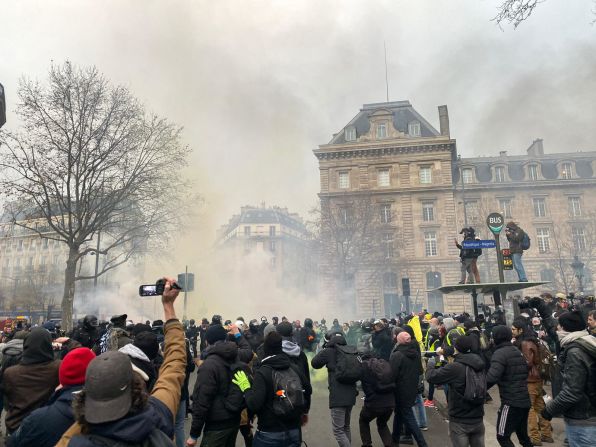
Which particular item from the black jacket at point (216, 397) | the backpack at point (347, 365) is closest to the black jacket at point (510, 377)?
the backpack at point (347, 365)

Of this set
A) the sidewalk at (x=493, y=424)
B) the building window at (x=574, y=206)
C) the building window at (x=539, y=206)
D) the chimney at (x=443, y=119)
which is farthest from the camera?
the chimney at (x=443, y=119)

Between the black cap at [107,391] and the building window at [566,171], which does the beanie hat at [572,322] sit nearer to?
the black cap at [107,391]

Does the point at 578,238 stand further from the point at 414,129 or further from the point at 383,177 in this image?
the point at 383,177

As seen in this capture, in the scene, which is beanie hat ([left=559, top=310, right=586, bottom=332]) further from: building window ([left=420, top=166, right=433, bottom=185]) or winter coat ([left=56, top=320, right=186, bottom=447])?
building window ([left=420, top=166, right=433, bottom=185])

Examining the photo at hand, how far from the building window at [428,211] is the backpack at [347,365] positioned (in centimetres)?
3851

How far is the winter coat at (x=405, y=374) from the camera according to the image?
228 inches

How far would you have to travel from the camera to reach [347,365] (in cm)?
529

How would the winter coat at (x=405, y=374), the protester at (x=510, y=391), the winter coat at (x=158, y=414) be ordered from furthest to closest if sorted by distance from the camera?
the winter coat at (x=405, y=374)
the protester at (x=510, y=391)
the winter coat at (x=158, y=414)

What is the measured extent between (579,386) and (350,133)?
4276cm

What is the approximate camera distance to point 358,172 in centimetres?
4297

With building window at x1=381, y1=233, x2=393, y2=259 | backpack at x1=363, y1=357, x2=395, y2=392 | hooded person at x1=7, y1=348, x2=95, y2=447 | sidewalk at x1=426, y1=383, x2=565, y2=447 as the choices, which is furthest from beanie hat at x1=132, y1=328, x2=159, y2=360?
building window at x1=381, y1=233, x2=393, y2=259

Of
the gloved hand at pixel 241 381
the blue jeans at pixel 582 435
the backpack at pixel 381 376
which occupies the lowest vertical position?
the blue jeans at pixel 582 435

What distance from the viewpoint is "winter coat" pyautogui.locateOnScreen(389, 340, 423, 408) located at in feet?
19.0

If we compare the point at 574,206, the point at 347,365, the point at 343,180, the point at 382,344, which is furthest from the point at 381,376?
the point at 574,206
